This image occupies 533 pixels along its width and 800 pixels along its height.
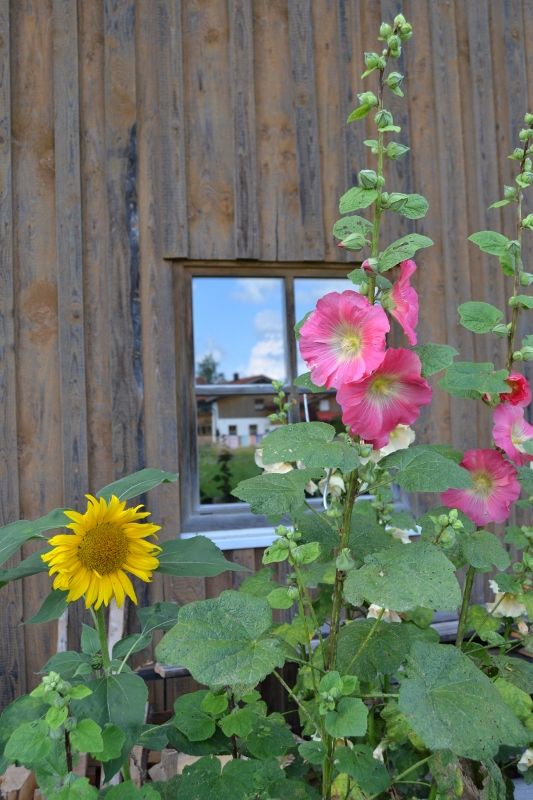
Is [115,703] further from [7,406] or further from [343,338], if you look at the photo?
[7,406]

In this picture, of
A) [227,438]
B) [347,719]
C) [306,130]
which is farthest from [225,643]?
[306,130]

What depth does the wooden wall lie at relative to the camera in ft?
8.49

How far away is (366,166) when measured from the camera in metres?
2.95

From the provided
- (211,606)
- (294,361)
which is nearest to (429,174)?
(294,361)

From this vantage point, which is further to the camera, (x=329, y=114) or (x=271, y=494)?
(x=329, y=114)

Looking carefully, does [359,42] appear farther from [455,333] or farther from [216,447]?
[216,447]

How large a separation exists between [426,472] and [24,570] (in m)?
0.63

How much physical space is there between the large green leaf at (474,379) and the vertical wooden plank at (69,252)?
1769 mm

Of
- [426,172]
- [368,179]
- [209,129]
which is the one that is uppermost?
[209,129]

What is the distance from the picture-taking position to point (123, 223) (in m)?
2.70

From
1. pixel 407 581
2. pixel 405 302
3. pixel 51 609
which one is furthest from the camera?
pixel 51 609

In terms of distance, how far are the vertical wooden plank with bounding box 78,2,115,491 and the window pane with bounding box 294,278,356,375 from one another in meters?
0.83

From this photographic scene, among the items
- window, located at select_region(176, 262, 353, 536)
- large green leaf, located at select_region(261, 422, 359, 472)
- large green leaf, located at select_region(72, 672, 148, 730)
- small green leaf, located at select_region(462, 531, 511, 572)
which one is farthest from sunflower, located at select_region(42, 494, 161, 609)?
window, located at select_region(176, 262, 353, 536)

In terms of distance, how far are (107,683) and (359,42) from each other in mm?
2875
